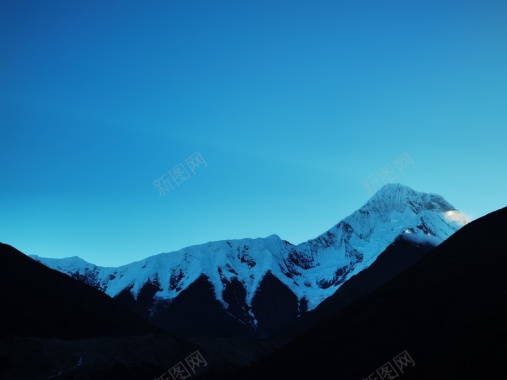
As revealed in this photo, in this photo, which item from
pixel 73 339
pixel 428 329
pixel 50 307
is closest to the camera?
pixel 428 329

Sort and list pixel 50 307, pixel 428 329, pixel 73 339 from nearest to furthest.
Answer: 1. pixel 428 329
2. pixel 73 339
3. pixel 50 307

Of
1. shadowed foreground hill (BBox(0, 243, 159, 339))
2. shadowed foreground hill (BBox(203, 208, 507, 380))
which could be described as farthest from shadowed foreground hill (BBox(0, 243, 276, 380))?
shadowed foreground hill (BBox(203, 208, 507, 380))

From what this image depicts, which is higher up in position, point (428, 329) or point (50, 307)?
point (50, 307)

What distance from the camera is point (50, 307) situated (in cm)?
13138

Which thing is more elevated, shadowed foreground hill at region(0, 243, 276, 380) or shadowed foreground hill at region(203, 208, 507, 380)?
shadowed foreground hill at region(0, 243, 276, 380)

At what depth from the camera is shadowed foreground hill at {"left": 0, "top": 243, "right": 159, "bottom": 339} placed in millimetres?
120812

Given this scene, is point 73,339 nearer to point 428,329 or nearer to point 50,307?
point 50,307

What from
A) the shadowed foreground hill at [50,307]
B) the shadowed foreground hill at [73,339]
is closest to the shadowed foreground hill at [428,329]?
the shadowed foreground hill at [73,339]

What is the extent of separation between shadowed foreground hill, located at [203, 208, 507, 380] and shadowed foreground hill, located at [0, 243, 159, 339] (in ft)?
121

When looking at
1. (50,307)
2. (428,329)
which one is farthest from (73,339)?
(428,329)

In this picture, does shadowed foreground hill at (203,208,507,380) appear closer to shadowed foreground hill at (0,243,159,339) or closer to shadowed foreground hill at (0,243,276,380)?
shadowed foreground hill at (0,243,276,380)

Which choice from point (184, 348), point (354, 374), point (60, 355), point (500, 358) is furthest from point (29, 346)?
point (500, 358)

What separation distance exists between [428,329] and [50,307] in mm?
91549

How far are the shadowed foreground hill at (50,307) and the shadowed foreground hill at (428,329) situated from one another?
36814mm
